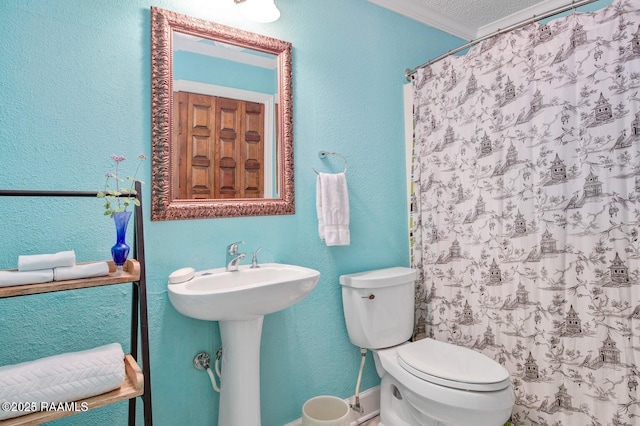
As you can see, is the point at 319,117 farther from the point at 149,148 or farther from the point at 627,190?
the point at 627,190

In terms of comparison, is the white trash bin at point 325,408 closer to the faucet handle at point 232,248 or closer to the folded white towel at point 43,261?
the faucet handle at point 232,248

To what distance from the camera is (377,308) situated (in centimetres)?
183

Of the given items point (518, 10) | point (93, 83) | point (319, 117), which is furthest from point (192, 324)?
point (518, 10)

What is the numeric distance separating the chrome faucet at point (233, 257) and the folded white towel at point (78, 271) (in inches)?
21.4

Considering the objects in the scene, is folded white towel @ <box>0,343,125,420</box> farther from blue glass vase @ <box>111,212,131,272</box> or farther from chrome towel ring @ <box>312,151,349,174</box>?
chrome towel ring @ <box>312,151,349,174</box>

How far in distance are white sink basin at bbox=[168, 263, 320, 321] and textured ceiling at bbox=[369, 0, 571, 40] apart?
173 cm

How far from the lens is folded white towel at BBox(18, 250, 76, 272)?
946mm

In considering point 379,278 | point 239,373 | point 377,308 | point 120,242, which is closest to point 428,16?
point 379,278

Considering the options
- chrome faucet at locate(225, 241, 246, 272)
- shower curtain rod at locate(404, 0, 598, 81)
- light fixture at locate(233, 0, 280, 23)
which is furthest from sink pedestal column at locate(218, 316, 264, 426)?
shower curtain rod at locate(404, 0, 598, 81)

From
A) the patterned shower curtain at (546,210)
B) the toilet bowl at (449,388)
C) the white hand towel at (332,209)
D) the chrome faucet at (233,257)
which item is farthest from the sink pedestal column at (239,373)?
the patterned shower curtain at (546,210)

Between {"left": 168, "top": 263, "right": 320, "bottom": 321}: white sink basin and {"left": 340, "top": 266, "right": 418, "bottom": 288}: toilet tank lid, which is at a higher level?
{"left": 168, "top": 263, "right": 320, "bottom": 321}: white sink basin

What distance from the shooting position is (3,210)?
116 cm

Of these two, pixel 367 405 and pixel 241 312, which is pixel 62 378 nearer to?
pixel 241 312

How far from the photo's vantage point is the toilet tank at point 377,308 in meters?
1.82
